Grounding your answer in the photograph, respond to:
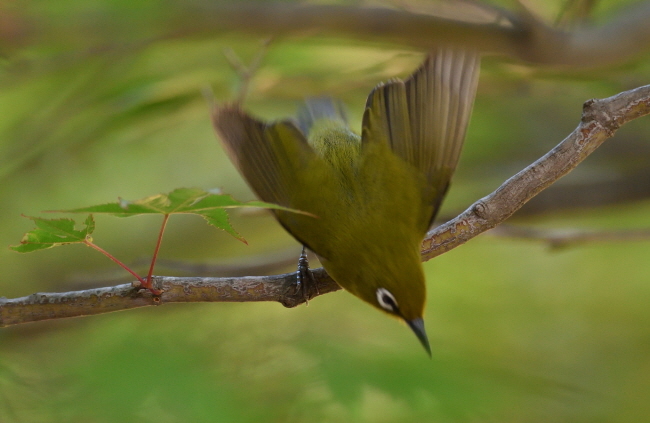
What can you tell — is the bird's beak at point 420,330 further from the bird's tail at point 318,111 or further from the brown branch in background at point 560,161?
the bird's tail at point 318,111

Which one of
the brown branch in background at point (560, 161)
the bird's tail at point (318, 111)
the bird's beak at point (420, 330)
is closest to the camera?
the brown branch in background at point (560, 161)

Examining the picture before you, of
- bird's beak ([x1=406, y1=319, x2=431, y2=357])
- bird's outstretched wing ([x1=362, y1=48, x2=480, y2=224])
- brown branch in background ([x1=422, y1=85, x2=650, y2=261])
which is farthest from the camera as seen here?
bird's outstretched wing ([x1=362, y1=48, x2=480, y2=224])

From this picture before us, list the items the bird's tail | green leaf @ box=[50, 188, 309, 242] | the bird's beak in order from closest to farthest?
1. green leaf @ box=[50, 188, 309, 242]
2. the bird's beak
3. the bird's tail

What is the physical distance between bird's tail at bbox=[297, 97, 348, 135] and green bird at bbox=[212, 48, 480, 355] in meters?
0.40

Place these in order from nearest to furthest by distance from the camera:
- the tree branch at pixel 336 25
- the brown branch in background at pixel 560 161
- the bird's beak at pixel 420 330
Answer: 1. the brown branch in background at pixel 560 161
2. the bird's beak at pixel 420 330
3. the tree branch at pixel 336 25

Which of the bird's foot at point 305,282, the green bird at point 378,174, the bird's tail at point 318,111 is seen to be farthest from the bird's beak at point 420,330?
the bird's tail at point 318,111

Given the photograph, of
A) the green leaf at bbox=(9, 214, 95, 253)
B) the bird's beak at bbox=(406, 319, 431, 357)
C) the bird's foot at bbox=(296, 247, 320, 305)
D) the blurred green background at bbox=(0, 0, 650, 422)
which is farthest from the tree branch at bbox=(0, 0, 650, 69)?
the green leaf at bbox=(9, 214, 95, 253)

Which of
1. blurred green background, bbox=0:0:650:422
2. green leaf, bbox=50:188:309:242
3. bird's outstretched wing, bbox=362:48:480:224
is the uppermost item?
green leaf, bbox=50:188:309:242

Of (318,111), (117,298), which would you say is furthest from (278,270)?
(117,298)

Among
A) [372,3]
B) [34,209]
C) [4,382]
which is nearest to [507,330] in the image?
[372,3]

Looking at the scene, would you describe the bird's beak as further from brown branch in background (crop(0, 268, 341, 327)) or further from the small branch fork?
brown branch in background (crop(0, 268, 341, 327))

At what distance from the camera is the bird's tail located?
3318mm

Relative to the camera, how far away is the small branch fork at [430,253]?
198cm

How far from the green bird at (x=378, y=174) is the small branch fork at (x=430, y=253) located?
18cm
